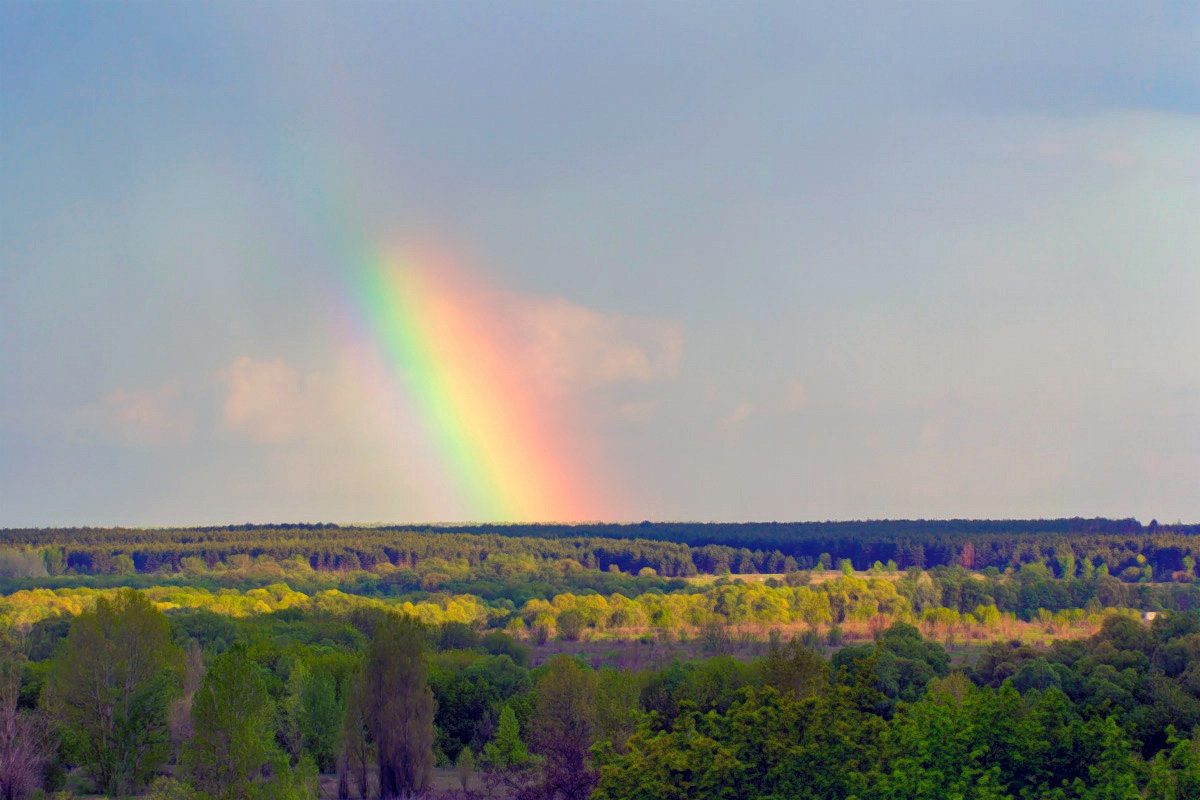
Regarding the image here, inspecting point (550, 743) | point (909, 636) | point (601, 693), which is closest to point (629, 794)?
point (550, 743)

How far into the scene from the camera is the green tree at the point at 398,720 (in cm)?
8631

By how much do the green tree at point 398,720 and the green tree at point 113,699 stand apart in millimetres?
15618

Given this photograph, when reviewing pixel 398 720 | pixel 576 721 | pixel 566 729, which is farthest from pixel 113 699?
pixel 576 721

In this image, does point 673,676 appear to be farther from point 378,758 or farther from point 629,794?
point 629,794

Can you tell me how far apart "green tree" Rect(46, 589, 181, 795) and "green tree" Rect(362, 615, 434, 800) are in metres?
15.6

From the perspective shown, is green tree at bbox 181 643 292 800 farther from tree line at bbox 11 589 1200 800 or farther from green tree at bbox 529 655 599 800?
green tree at bbox 529 655 599 800

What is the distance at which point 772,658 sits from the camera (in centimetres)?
8988

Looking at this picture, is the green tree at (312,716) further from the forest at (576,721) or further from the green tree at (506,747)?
the green tree at (506,747)

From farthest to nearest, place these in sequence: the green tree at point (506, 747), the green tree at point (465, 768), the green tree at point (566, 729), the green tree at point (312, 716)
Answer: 1. the green tree at point (312, 716)
2. the green tree at point (506, 747)
3. the green tree at point (465, 768)
4. the green tree at point (566, 729)

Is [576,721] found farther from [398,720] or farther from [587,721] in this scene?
[398,720]

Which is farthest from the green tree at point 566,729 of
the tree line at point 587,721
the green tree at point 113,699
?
the green tree at point 113,699

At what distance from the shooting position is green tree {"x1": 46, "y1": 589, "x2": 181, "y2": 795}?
291 feet

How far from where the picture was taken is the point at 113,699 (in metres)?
89.7

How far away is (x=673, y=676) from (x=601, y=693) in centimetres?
1829
